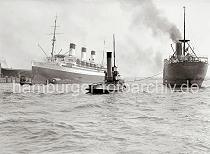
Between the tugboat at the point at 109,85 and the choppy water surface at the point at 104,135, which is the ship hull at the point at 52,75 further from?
the choppy water surface at the point at 104,135

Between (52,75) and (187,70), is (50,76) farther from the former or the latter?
(187,70)

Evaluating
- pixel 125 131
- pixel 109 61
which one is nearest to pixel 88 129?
pixel 125 131

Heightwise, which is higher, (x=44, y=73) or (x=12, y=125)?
(x=44, y=73)

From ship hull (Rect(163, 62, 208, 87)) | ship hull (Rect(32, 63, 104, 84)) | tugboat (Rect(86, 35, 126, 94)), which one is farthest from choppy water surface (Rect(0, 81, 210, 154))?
ship hull (Rect(32, 63, 104, 84))

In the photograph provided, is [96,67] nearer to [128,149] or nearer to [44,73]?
[44,73]

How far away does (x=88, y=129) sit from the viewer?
12.4 metres

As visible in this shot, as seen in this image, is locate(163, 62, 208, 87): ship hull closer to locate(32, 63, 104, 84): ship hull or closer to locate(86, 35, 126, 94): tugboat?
locate(86, 35, 126, 94): tugboat

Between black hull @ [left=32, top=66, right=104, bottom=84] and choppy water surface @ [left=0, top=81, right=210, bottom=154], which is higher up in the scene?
black hull @ [left=32, top=66, right=104, bottom=84]

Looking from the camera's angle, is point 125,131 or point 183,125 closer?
point 125,131

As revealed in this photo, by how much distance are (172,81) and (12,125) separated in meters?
39.5

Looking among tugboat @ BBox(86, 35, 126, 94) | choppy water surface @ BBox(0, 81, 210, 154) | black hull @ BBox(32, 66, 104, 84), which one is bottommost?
choppy water surface @ BBox(0, 81, 210, 154)

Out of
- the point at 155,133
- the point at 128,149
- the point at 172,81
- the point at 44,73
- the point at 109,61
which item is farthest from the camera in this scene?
the point at 44,73

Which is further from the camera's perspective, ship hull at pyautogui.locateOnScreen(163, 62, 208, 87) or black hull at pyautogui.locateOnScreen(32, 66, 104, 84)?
black hull at pyautogui.locateOnScreen(32, 66, 104, 84)

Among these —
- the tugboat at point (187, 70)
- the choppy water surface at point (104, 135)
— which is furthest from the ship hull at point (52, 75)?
the choppy water surface at point (104, 135)
